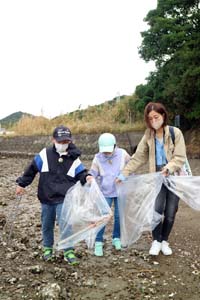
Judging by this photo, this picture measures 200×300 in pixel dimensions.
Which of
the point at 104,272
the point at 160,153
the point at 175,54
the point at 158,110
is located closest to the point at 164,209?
the point at 160,153

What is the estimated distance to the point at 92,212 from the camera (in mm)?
4027

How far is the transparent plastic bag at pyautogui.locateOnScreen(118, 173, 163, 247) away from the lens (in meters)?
4.12

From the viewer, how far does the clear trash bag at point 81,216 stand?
13.0 ft

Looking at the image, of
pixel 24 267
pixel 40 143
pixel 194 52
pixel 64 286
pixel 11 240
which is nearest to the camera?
pixel 64 286

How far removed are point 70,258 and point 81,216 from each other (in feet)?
1.36

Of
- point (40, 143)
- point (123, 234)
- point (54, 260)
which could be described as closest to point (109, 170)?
point (123, 234)

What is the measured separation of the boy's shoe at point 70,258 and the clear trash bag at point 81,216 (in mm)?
79

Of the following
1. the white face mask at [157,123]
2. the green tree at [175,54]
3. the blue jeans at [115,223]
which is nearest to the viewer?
the white face mask at [157,123]

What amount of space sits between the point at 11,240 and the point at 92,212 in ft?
4.18

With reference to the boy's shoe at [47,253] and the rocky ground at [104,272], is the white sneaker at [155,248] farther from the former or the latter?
the boy's shoe at [47,253]

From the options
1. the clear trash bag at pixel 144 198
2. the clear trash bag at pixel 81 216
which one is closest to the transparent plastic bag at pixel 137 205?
the clear trash bag at pixel 144 198

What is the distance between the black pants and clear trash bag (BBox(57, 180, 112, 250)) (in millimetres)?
537

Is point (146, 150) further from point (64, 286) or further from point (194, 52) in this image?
point (194, 52)

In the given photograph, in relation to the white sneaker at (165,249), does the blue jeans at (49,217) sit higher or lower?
higher
